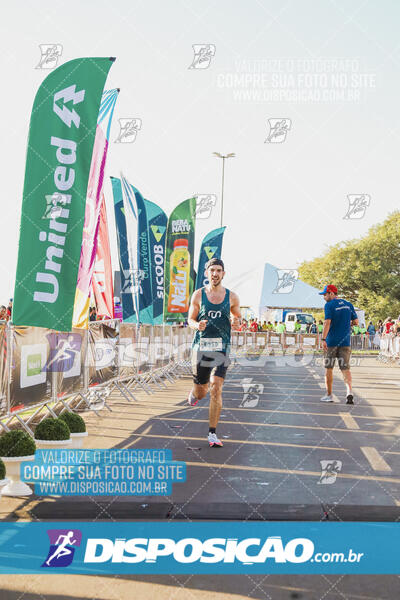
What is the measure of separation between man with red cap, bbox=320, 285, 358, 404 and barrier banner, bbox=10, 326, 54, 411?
5352 mm

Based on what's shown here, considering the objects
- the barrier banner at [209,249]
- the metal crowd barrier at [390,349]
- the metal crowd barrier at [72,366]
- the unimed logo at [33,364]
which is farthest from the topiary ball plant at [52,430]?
the metal crowd barrier at [390,349]

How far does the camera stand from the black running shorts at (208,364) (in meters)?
7.95

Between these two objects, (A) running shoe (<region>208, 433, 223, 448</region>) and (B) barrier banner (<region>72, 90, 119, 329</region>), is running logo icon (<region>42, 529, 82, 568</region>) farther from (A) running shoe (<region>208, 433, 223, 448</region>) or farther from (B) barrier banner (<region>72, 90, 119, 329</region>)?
(B) barrier banner (<region>72, 90, 119, 329</region>)

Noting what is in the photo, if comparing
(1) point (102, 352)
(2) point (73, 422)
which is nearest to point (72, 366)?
(1) point (102, 352)

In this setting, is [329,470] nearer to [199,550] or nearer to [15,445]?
[199,550]

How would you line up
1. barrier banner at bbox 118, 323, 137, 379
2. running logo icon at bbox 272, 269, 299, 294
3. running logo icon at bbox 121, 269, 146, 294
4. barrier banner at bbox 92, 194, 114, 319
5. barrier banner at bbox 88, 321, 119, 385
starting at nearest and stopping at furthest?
barrier banner at bbox 88, 321, 119, 385, barrier banner at bbox 118, 323, 137, 379, barrier banner at bbox 92, 194, 114, 319, running logo icon at bbox 121, 269, 146, 294, running logo icon at bbox 272, 269, 299, 294

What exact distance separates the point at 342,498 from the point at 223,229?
67.4 ft

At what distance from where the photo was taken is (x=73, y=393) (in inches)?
397

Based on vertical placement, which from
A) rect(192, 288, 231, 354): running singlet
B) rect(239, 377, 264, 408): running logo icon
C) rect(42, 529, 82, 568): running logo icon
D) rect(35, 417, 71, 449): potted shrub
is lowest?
rect(239, 377, 264, 408): running logo icon

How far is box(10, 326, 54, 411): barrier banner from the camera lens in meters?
7.77

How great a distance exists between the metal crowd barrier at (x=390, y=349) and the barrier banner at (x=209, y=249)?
8.33 metres

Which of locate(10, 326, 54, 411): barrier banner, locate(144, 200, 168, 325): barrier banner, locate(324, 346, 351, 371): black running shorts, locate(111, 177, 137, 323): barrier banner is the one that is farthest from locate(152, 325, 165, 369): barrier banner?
locate(10, 326, 54, 411): barrier banner

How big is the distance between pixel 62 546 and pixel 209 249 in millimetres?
21224

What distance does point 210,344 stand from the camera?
312 inches
